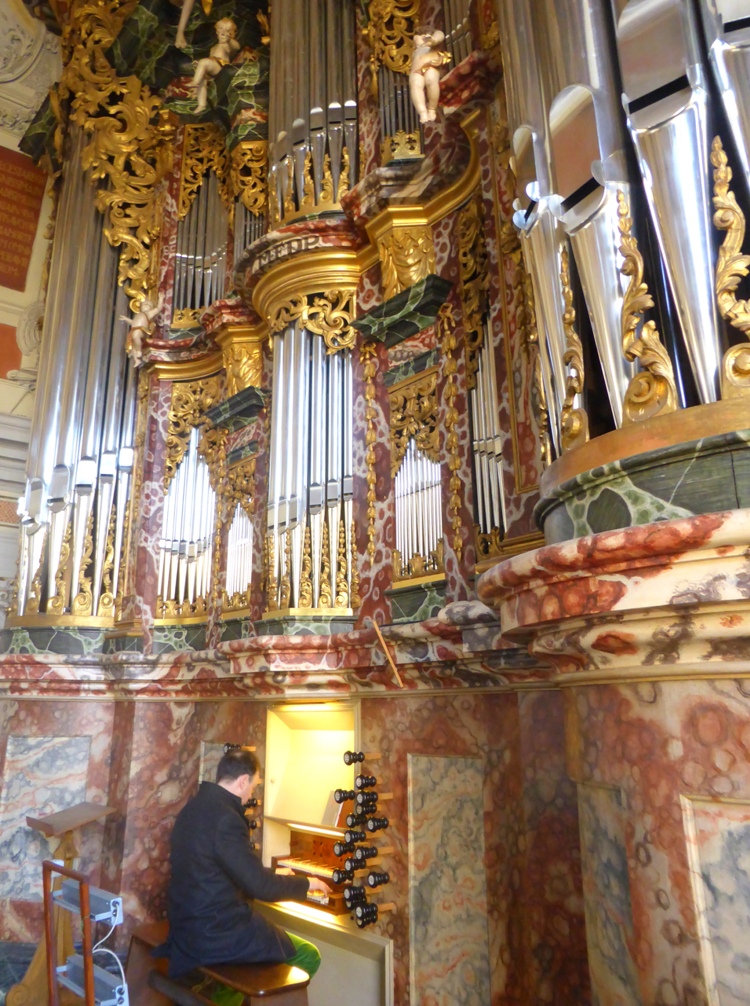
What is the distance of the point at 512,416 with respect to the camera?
3.66 metres

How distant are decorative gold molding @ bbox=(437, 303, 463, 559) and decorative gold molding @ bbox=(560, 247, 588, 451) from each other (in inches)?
72.7

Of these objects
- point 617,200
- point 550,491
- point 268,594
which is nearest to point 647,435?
point 550,491

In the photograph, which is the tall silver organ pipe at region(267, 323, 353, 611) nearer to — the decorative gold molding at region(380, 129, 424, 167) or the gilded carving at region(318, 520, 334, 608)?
the gilded carving at region(318, 520, 334, 608)

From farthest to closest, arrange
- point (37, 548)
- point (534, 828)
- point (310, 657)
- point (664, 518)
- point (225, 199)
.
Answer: point (225, 199) < point (37, 548) < point (310, 657) < point (534, 828) < point (664, 518)

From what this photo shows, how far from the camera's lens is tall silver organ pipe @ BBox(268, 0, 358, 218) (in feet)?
18.8

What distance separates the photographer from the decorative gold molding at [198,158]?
25.6 feet

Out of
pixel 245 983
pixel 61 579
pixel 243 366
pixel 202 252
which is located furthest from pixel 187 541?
pixel 245 983

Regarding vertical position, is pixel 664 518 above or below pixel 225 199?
below

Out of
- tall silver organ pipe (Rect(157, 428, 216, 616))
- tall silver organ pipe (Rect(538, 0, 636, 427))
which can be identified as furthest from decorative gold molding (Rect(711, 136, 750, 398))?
tall silver organ pipe (Rect(157, 428, 216, 616))

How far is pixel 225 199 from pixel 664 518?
6780 millimetres

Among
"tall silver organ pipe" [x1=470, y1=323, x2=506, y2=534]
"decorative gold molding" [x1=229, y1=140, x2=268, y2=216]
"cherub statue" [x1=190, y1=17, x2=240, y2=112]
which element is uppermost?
"cherub statue" [x1=190, y1=17, x2=240, y2=112]

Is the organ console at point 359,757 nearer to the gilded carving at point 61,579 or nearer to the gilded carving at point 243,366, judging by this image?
the gilded carving at point 243,366

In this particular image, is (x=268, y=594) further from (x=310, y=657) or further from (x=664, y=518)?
(x=664, y=518)

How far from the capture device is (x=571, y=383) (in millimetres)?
2270
